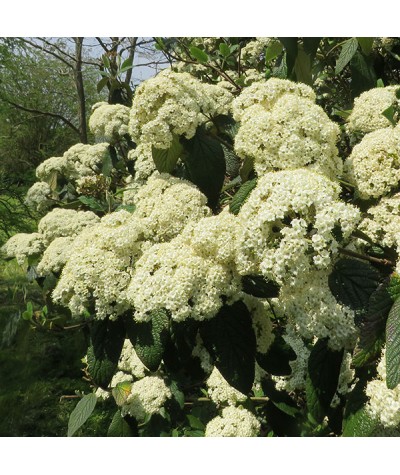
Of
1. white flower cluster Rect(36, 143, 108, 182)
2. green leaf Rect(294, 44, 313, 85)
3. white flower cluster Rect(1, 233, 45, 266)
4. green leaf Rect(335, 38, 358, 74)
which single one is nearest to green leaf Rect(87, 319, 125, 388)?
green leaf Rect(294, 44, 313, 85)

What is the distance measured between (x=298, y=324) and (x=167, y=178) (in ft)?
2.72

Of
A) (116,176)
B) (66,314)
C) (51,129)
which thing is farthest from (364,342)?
(51,129)

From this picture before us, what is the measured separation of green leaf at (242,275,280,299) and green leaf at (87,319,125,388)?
497mm

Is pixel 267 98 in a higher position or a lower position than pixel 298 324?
higher

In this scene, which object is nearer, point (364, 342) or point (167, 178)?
point (364, 342)

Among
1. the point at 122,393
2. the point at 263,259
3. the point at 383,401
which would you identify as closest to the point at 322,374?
the point at 383,401

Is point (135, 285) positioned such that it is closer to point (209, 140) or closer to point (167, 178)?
point (167, 178)

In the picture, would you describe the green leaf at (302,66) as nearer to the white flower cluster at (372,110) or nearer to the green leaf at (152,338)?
the white flower cluster at (372,110)

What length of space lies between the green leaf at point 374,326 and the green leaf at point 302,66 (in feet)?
3.66

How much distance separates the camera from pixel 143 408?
254 cm

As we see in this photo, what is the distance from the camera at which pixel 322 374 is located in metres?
1.42

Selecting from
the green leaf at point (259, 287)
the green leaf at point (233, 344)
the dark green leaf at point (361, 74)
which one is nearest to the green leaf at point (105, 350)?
the green leaf at point (233, 344)

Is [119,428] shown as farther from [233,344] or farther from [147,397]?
[233,344]

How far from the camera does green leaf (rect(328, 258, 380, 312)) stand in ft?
3.93
